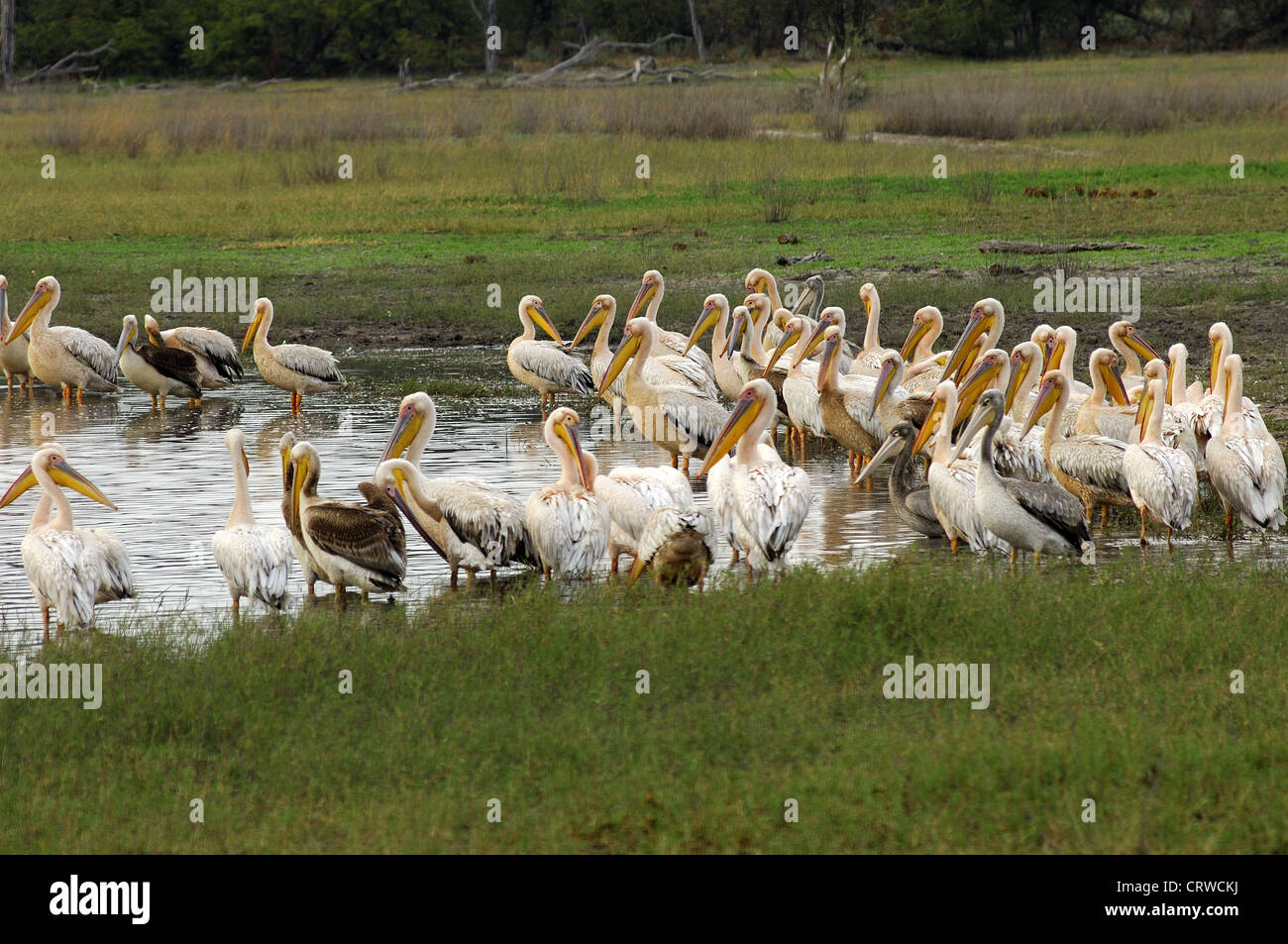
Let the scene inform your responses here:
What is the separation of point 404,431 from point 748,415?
203cm

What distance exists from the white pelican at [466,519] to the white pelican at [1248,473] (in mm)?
3689

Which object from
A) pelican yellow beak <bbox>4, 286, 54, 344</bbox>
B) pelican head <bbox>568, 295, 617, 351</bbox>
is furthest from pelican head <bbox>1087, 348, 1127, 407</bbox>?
pelican yellow beak <bbox>4, 286, 54, 344</bbox>

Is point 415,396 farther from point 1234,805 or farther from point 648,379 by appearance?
point 1234,805

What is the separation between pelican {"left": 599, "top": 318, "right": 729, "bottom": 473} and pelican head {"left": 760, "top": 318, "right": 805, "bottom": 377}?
2.73 feet

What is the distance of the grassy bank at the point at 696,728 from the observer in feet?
16.1

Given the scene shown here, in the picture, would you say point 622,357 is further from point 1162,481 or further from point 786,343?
point 1162,481

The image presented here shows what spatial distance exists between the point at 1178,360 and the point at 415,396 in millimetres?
4839

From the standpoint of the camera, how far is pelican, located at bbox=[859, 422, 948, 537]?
9055 mm

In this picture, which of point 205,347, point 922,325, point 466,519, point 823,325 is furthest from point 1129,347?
point 205,347

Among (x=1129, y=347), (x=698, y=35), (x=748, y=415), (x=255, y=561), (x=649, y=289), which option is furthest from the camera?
(x=698, y=35)

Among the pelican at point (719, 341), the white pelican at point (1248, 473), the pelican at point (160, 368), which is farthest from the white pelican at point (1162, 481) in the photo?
the pelican at point (160, 368)

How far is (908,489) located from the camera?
9.45 meters

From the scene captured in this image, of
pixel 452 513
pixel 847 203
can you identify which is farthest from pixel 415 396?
pixel 847 203
